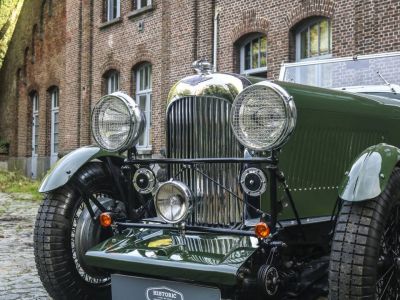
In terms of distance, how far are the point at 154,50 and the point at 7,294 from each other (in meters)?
11.8

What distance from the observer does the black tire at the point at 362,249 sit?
118 inches

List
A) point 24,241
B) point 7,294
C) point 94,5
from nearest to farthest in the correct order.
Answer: point 7,294, point 24,241, point 94,5

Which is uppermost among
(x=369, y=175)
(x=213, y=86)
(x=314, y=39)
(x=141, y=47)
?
(x=141, y=47)

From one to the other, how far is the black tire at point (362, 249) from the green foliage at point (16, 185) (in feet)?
39.9

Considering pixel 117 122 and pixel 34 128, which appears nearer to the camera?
pixel 117 122

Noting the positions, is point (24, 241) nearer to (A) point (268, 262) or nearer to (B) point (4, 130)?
(A) point (268, 262)

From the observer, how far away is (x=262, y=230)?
3.29 meters

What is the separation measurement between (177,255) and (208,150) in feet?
2.38

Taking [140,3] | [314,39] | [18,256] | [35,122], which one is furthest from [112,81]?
[18,256]

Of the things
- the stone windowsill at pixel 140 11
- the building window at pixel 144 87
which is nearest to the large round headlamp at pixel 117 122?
the building window at pixel 144 87

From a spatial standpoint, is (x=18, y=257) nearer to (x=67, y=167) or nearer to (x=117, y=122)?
(x=67, y=167)

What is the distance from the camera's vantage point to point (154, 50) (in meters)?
16.2

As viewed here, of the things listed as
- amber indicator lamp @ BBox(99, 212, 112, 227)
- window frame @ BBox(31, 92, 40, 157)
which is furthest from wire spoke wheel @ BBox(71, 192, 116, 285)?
window frame @ BBox(31, 92, 40, 157)

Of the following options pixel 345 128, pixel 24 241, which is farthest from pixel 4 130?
pixel 345 128
